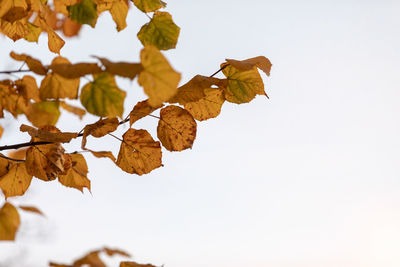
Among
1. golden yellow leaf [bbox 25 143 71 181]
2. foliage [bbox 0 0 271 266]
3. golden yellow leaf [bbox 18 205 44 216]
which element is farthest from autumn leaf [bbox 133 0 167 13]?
golden yellow leaf [bbox 18 205 44 216]

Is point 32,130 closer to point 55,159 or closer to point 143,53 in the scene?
point 55,159

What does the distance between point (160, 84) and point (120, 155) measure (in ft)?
1.00

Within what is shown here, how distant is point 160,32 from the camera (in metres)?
0.75

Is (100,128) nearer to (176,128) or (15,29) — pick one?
(176,128)

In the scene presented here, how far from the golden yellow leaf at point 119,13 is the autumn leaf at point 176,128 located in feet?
0.79

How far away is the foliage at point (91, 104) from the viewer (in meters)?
0.59

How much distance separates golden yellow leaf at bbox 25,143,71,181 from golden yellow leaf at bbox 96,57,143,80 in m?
0.31

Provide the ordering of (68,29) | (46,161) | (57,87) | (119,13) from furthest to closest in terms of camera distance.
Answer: (68,29)
(119,13)
(46,161)
(57,87)

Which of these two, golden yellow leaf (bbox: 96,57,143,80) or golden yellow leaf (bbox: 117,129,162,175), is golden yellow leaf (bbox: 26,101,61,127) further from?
golden yellow leaf (bbox: 96,57,143,80)

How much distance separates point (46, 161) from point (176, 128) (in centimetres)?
25

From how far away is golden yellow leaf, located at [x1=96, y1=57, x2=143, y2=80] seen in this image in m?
0.44

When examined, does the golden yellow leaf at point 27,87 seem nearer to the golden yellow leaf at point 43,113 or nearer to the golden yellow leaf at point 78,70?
the golden yellow leaf at point 43,113

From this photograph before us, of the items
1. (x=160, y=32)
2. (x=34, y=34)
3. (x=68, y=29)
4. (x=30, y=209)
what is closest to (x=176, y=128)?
(x=160, y=32)

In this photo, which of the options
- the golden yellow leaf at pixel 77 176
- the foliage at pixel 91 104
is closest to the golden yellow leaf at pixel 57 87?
the foliage at pixel 91 104
